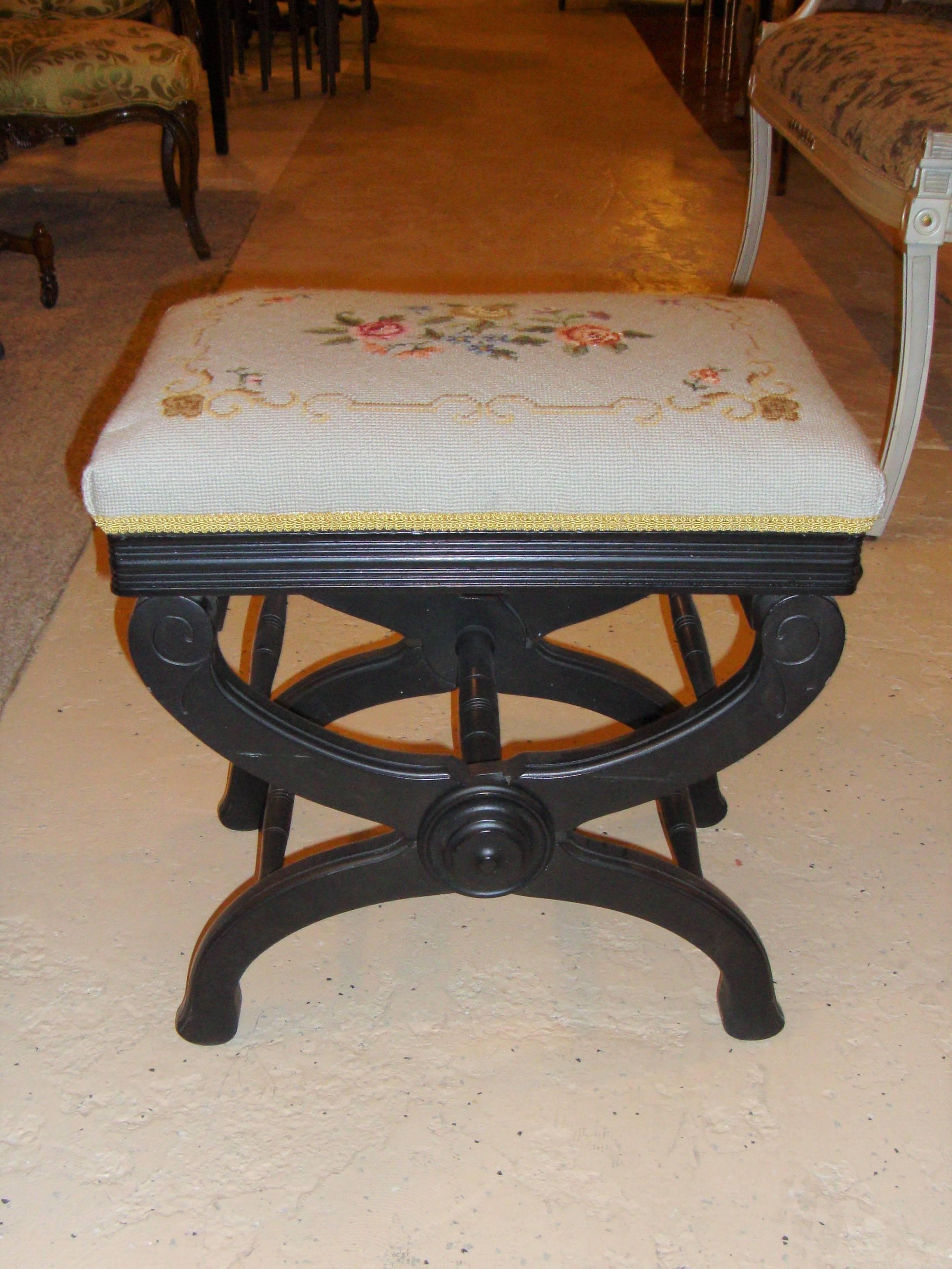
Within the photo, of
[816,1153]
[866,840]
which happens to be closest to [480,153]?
[866,840]

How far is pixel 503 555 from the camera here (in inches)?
32.5

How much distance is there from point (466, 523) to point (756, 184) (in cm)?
184

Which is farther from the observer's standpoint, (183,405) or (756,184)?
(756,184)

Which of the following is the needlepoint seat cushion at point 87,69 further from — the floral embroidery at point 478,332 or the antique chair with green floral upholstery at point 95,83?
the floral embroidery at point 478,332

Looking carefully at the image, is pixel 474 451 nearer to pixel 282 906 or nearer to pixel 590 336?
pixel 590 336

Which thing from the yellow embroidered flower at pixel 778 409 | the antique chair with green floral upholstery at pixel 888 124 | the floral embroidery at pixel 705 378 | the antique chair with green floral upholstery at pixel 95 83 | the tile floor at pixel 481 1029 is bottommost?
the tile floor at pixel 481 1029

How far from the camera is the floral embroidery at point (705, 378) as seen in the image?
86 centimetres

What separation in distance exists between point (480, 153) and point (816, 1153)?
139 inches

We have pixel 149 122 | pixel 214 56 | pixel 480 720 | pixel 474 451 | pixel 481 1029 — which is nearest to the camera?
pixel 474 451

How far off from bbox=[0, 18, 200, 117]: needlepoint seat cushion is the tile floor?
→ 1.46 metres

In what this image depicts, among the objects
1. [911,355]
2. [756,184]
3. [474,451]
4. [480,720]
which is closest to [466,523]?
[474,451]

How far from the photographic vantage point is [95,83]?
2.58 meters

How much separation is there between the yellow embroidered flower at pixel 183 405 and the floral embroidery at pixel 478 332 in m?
0.13

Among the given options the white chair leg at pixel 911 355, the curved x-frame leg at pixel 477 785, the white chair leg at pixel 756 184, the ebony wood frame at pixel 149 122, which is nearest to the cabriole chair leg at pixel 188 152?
the ebony wood frame at pixel 149 122
